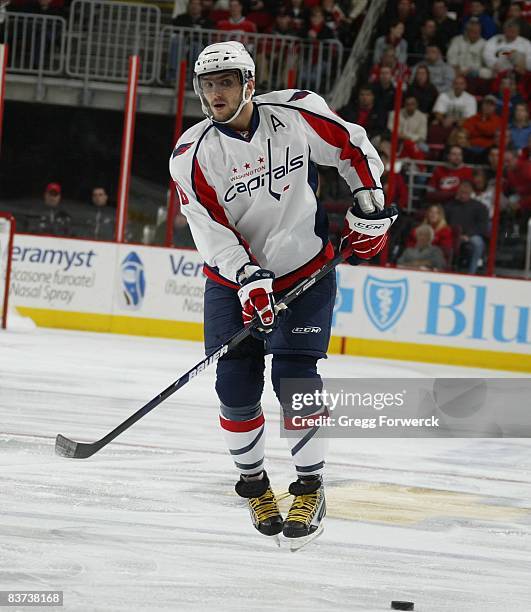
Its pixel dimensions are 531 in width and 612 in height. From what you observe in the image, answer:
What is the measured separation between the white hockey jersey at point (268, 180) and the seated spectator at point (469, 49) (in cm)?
666

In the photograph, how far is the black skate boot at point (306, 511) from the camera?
3088 millimetres

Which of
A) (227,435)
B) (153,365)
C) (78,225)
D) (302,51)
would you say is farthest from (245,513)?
(302,51)

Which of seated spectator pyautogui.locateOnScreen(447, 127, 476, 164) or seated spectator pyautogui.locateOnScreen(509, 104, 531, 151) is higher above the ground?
seated spectator pyautogui.locateOnScreen(509, 104, 531, 151)

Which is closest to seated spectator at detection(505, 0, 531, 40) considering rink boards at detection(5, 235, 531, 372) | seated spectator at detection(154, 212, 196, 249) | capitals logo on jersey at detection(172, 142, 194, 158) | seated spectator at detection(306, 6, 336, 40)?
seated spectator at detection(306, 6, 336, 40)

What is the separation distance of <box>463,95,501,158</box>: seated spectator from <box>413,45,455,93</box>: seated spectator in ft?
1.66

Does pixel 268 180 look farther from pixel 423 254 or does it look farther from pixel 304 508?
pixel 423 254

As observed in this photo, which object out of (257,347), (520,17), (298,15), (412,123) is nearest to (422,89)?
(412,123)

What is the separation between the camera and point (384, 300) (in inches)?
316

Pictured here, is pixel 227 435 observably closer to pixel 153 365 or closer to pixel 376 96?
pixel 153 365

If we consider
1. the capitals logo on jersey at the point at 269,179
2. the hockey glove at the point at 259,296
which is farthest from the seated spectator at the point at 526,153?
the hockey glove at the point at 259,296

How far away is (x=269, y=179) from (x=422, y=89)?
621 centimetres

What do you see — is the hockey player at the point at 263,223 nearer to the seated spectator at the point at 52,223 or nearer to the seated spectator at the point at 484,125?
the seated spectator at the point at 52,223

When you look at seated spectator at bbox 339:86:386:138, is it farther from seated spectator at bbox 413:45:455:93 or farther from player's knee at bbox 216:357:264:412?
player's knee at bbox 216:357:264:412

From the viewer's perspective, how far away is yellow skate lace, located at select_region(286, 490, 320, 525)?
3119mm
